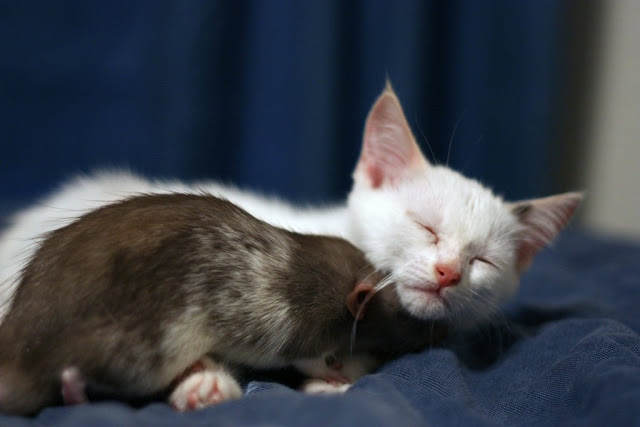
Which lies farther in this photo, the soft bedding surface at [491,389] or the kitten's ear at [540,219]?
the kitten's ear at [540,219]

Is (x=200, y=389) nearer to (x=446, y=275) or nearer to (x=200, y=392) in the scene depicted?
(x=200, y=392)

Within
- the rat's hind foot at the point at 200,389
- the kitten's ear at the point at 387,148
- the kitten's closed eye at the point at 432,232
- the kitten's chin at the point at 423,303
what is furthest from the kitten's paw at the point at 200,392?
the kitten's ear at the point at 387,148

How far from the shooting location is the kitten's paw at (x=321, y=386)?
1.04m

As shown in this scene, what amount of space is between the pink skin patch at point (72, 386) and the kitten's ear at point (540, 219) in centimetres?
97

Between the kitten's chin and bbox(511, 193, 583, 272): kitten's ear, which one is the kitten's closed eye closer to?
the kitten's chin

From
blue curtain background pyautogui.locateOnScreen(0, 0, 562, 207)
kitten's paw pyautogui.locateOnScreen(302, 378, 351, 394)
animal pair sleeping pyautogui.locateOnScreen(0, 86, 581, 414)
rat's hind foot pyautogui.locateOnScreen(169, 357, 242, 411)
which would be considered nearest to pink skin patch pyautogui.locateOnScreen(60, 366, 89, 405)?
animal pair sleeping pyautogui.locateOnScreen(0, 86, 581, 414)

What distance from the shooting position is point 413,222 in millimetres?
1255

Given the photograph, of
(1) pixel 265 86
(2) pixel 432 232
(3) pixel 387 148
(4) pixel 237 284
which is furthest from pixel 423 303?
(1) pixel 265 86

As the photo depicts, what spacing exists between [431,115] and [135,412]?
242 cm

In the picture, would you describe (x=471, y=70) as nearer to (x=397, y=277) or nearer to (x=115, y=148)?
(x=115, y=148)

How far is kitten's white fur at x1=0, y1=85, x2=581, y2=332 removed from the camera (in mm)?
1142

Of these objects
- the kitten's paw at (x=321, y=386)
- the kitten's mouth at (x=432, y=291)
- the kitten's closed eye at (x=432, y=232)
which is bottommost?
the kitten's paw at (x=321, y=386)

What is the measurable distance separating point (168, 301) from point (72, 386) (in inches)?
7.0

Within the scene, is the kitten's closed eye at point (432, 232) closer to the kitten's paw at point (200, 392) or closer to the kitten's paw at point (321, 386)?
the kitten's paw at point (321, 386)
